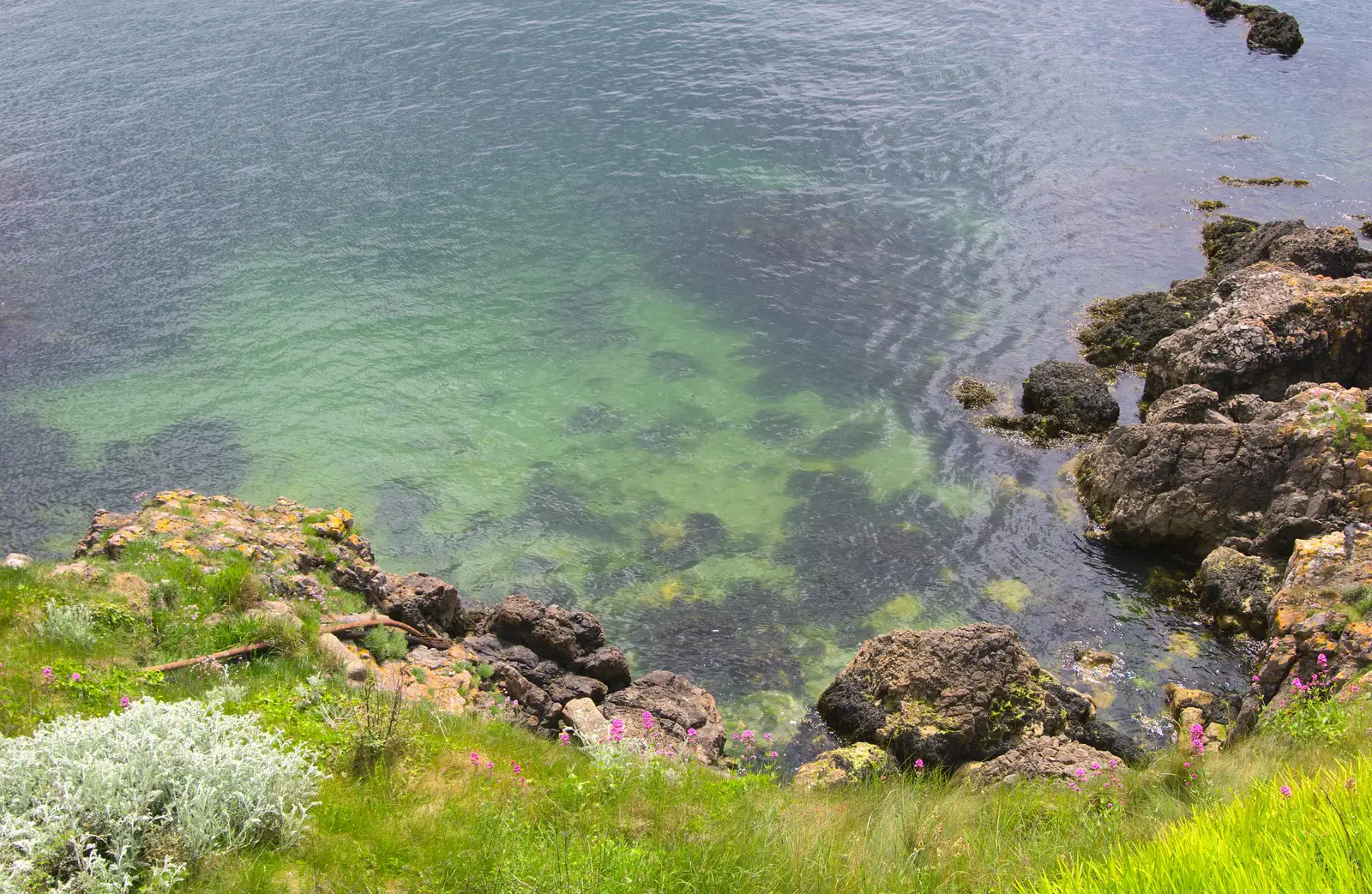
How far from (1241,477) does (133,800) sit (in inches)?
667

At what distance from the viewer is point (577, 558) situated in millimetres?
18031

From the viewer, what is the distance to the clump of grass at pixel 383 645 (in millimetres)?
13242

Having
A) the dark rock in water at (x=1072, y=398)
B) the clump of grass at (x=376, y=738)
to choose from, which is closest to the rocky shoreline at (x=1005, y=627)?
the dark rock in water at (x=1072, y=398)

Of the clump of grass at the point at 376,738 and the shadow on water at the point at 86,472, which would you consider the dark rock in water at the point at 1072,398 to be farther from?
the shadow on water at the point at 86,472

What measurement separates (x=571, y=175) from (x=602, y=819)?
2581cm

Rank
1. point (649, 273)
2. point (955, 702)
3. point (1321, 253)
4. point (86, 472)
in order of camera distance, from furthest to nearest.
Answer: point (649, 273)
point (1321, 253)
point (86, 472)
point (955, 702)

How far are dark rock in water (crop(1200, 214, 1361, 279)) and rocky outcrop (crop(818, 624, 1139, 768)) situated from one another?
14.4 meters

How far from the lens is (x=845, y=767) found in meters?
13.5

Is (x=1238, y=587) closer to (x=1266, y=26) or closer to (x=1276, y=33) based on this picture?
(x=1276, y=33)

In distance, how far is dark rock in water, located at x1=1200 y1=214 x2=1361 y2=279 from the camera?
23.5m

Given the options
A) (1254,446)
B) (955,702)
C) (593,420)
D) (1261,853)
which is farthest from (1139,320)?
(1261,853)

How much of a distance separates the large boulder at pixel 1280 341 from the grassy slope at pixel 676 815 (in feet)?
35.8

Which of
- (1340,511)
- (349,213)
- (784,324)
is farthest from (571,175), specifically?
(1340,511)

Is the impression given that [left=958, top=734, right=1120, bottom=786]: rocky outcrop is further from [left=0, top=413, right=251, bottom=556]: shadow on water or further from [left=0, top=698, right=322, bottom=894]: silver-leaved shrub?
[left=0, top=413, right=251, bottom=556]: shadow on water
